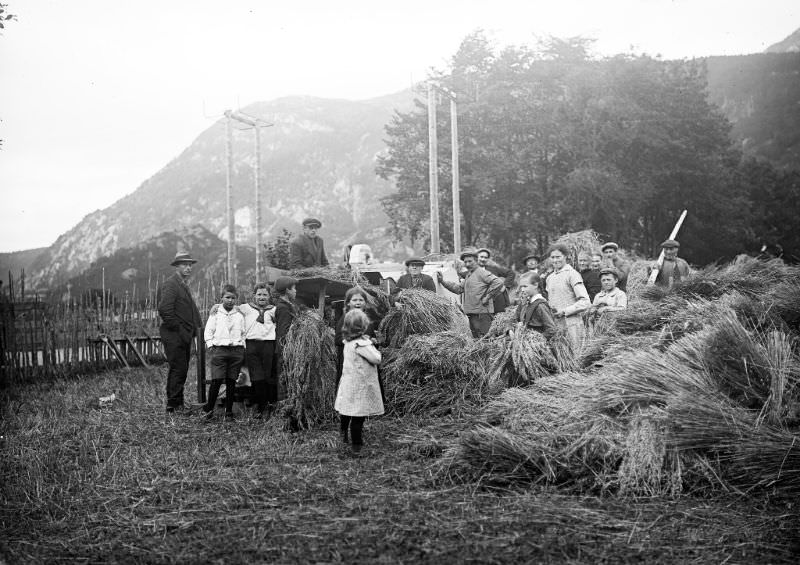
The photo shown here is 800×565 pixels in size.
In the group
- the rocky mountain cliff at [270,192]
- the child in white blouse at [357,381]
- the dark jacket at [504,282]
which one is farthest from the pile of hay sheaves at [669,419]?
the rocky mountain cliff at [270,192]

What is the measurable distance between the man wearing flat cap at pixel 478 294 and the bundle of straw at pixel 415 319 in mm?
660

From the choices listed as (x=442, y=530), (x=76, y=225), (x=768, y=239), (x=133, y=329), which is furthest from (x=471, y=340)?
(x=76, y=225)

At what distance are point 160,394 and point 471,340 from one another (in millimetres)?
4554

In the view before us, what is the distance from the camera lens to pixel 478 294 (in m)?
9.22

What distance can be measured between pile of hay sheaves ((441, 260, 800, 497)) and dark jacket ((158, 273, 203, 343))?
4.26 metres

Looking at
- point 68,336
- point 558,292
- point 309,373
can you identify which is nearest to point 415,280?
point 558,292

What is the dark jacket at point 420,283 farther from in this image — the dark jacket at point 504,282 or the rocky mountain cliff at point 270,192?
the rocky mountain cliff at point 270,192

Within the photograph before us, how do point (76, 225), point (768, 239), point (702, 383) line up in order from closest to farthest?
point (702, 383) → point (768, 239) → point (76, 225)

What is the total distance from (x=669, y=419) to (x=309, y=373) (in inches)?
146

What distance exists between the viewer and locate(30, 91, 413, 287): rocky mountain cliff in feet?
340

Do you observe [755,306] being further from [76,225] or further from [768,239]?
[76,225]

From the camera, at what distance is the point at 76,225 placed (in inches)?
4483

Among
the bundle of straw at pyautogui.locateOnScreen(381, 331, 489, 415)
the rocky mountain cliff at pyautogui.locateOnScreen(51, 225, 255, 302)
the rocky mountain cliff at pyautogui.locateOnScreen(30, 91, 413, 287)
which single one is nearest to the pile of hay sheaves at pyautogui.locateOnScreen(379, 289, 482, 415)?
the bundle of straw at pyautogui.locateOnScreen(381, 331, 489, 415)

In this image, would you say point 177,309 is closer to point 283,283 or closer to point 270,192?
point 283,283
